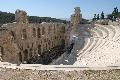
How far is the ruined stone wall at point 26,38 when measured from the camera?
84.6ft

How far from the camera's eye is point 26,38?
3231 cm

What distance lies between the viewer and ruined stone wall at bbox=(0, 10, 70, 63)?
84.6 feet

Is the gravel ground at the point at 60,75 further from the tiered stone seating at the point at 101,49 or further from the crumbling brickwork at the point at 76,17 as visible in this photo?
the crumbling brickwork at the point at 76,17

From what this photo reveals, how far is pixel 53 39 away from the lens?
4041 cm

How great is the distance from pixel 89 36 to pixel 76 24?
6393 millimetres

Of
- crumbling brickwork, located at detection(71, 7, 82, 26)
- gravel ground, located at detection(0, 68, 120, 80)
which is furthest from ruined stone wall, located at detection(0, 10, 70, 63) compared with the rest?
gravel ground, located at detection(0, 68, 120, 80)

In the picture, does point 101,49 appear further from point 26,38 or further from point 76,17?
point 76,17

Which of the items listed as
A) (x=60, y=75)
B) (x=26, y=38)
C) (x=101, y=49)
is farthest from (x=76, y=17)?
(x=60, y=75)

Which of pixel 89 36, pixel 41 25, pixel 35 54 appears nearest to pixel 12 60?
pixel 35 54

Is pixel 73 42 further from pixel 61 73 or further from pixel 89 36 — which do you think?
pixel 61 73

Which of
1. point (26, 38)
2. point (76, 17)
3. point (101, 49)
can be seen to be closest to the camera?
point (101, 49)

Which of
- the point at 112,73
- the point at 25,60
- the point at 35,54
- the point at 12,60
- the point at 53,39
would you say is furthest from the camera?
the point at 53,39

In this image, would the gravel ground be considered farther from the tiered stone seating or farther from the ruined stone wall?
the ruined stone wall

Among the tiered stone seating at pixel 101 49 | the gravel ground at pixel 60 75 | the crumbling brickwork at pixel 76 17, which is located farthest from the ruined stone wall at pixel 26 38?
the gravel ground at pixel 60 75
